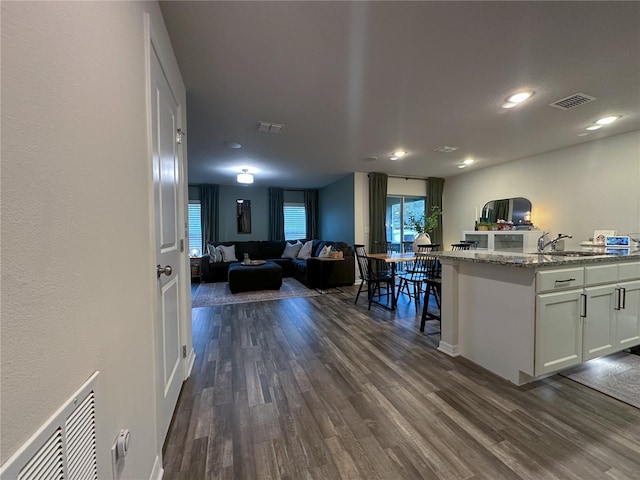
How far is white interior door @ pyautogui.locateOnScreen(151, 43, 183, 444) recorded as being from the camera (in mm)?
1321

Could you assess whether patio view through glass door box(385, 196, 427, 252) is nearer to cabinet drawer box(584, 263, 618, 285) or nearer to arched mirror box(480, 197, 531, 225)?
arched mirror box(480, 197, 531, 225)

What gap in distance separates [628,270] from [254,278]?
4734mm

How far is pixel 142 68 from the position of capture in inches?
43.9

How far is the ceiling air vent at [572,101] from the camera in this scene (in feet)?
8.29

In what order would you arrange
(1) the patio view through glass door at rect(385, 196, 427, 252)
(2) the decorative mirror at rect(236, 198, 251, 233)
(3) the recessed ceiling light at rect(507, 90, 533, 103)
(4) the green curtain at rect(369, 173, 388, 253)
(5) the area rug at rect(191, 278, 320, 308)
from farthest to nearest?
(2) the decorative mirror at rect(236, 198, 251, 233) → (1) the patio view through glass door at rect(385, 196, 427, 252) → (4) the green curtain at rect(369, 173, 388, 253) → (5) the area rug at rect(191, 278, 320, 308) → (3) the recessed ceiling light at rect(507, 90, 533, 103)

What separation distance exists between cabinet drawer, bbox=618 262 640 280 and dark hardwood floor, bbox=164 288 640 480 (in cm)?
101

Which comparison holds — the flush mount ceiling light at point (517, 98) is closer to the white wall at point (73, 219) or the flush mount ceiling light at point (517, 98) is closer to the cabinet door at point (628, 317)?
the cabinet door at point (628, 317)

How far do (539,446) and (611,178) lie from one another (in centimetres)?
426

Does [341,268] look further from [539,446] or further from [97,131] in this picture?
[97,131]

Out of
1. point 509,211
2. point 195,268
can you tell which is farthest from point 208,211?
point 509,211

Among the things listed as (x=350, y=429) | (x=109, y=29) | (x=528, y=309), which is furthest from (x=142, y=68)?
(x=528, y=309)

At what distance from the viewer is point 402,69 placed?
208 cm

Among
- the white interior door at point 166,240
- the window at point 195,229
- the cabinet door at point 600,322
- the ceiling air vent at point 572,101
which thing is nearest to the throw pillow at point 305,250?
the window at point 195,229

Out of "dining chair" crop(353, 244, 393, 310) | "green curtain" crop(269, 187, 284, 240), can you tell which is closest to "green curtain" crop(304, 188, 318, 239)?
"green curtain" crop(269, 187, 284, 240)
